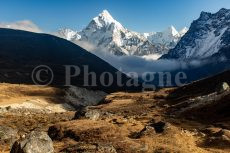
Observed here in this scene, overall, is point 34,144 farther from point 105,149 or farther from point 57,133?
point 57,133

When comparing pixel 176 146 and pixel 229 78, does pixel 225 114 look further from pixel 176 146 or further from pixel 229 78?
pixel 229 78

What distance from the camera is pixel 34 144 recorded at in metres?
29.6

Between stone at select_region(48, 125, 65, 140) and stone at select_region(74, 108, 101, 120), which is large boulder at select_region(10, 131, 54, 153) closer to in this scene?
stone at select_region(48, 125, 65, 140)

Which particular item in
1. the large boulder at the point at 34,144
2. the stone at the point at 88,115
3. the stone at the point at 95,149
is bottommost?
the stone at the point at 95,149

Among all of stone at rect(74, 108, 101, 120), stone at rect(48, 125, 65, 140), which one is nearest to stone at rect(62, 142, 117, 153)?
stone at rect(48, 125, 65, 140)

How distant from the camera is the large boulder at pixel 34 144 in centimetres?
2927

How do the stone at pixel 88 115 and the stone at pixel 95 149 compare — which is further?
the stone at pixel 88 115

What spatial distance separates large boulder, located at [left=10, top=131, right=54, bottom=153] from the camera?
96.0ft

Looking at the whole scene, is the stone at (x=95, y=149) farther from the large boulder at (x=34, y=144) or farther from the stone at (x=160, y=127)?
the stone at (x=160, y=127)

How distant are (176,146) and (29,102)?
299ft

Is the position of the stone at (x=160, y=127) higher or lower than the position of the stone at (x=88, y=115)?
lower

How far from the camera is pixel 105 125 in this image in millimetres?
42406

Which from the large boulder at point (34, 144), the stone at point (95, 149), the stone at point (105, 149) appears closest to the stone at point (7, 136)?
the stone at point (95, 149)

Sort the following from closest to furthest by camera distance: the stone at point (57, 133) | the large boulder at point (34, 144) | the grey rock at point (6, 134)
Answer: the large boulder at point (34, 144), the grey rock at point (6, 134), the stone at point (57, 133)
